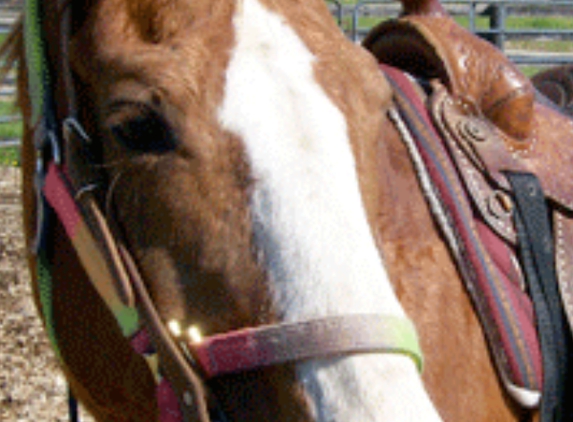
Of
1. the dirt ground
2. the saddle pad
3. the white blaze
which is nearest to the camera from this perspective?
the white blaze

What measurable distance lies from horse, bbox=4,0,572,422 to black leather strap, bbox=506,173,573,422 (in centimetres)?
27

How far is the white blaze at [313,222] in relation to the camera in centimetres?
114

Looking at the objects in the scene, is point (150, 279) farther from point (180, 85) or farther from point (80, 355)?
point (80, 355)

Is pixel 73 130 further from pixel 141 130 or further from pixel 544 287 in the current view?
pixel 544 287

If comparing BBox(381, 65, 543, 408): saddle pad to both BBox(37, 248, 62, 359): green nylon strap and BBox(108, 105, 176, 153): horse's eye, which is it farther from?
BBox(37, 248, 62, 359): green nylon strap

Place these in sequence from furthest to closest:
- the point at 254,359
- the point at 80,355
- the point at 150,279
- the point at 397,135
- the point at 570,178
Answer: the point at 570,178
the point at 397,135
the point at 80,355
the point at 150,279
the point at 254,359

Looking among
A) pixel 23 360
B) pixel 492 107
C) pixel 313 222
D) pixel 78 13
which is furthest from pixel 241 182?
pixel 23 360

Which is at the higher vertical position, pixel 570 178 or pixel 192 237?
pixel 192 237

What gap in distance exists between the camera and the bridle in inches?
45.7

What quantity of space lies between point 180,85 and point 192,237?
227 mm

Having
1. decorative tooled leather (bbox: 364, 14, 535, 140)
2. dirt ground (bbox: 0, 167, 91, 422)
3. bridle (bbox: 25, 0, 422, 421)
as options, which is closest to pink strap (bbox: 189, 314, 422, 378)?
bridle (bbox: 25, 0, 422, 421)

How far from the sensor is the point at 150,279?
1341 mm

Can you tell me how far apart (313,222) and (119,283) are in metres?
0.35

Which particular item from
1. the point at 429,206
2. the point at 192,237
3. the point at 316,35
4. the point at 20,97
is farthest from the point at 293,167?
the point at 20,97
